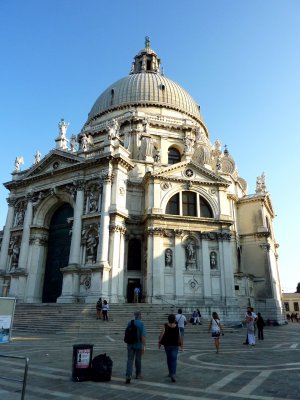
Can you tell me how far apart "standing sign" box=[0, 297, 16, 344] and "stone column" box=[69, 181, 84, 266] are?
19573mm

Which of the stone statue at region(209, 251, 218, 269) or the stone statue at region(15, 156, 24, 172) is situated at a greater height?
the stone statue at region(15, 156, 24, 172)

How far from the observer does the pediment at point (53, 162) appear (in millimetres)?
31062

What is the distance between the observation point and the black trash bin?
740cm

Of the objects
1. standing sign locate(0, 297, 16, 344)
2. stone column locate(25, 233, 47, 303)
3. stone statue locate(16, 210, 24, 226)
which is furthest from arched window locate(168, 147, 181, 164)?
standing sign locate(0, 297, 16, 344)

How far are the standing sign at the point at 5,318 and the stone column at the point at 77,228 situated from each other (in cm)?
1957

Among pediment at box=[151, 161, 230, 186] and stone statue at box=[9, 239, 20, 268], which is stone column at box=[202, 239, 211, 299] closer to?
pediment at box=[151, 161, 230, 186]

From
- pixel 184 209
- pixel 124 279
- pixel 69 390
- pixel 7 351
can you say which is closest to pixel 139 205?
pixel 184 209

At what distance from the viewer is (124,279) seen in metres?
29.4

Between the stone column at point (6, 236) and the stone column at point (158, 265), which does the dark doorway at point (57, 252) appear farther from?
the stone column at point (158, 265)

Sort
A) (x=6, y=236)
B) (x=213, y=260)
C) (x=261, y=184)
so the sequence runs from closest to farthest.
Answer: (x=213, y=260) < (x=6, y=236) < (x=261, y=184)

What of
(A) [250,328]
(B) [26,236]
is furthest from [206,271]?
(B) [26,236]

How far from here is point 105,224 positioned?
26.8 m

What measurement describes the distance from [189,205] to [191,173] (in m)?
3.13

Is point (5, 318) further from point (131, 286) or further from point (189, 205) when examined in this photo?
point (189, 205)
